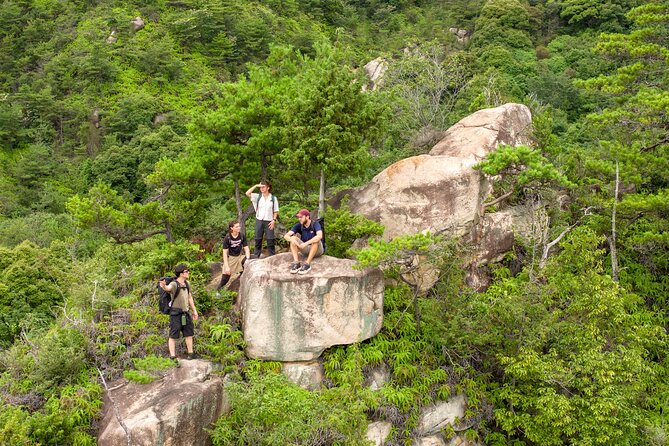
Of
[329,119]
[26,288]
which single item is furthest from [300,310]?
[26,288]

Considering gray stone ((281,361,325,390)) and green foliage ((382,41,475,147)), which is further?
green foliage ((382,41,475,147))

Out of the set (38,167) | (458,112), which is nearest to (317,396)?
(458,112)

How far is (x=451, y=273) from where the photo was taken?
38.8 ft

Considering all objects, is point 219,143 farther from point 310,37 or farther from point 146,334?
point 310,37

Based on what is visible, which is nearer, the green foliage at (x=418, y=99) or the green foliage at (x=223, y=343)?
the green foliage at (x=223, y=343)

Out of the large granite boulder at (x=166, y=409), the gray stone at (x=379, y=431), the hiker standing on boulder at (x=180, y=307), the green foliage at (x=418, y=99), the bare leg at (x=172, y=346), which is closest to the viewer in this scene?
the large granite boulder at (x=166, y=409)

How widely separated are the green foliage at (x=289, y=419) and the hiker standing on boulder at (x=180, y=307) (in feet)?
4.88

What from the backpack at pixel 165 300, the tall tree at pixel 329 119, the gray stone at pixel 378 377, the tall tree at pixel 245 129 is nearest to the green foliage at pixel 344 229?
the tall tree at pixel 329 119

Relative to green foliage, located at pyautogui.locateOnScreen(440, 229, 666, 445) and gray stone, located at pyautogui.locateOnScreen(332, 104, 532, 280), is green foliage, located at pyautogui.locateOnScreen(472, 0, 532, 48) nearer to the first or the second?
gray stone, located at pyautogui.locateOnScreen(332, 104, 532, 280)

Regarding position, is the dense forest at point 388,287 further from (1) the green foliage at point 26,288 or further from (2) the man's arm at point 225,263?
(2) the man's arm at point 225,263

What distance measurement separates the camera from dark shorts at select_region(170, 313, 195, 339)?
9914mm

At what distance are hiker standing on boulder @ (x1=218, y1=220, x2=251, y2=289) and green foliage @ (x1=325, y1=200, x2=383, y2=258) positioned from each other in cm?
210

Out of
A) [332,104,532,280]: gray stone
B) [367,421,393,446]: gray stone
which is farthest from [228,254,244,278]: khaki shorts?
[367,421,393,446]: gray stone

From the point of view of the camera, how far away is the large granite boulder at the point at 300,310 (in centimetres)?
1102
